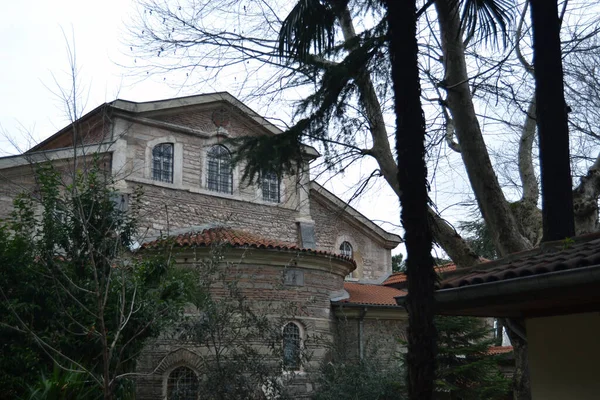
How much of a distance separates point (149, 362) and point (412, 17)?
1079cm

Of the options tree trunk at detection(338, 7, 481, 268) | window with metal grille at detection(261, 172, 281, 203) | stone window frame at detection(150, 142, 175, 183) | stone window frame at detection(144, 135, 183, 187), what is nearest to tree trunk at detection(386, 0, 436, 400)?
tree trunk at detection(338, 7, 481, 268)

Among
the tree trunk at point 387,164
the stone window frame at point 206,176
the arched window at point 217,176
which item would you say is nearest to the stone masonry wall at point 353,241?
the stone window frame at point 206,176

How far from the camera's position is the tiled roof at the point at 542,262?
15.9 ft

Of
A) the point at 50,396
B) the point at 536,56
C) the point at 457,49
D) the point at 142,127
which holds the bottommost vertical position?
the point at 50,396

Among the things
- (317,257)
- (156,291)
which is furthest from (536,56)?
(317,257)

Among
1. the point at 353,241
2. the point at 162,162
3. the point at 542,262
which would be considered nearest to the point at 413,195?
the point at 542,262

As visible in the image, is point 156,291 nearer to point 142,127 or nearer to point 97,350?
point 97,350

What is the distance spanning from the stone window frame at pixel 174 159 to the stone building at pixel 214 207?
28 mm

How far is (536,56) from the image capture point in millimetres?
7633

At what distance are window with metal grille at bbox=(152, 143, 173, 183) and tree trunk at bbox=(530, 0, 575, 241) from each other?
12.3m

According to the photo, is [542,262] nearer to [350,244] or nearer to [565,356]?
[565,356]

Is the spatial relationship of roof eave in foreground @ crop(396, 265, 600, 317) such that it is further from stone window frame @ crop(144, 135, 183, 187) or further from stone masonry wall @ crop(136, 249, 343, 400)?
stone window frame @ crop(144, 135, 183, 187)

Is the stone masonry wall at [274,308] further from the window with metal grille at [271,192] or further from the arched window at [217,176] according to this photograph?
the arched window at [217,176]

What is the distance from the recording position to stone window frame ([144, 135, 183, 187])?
17750 millimetres
